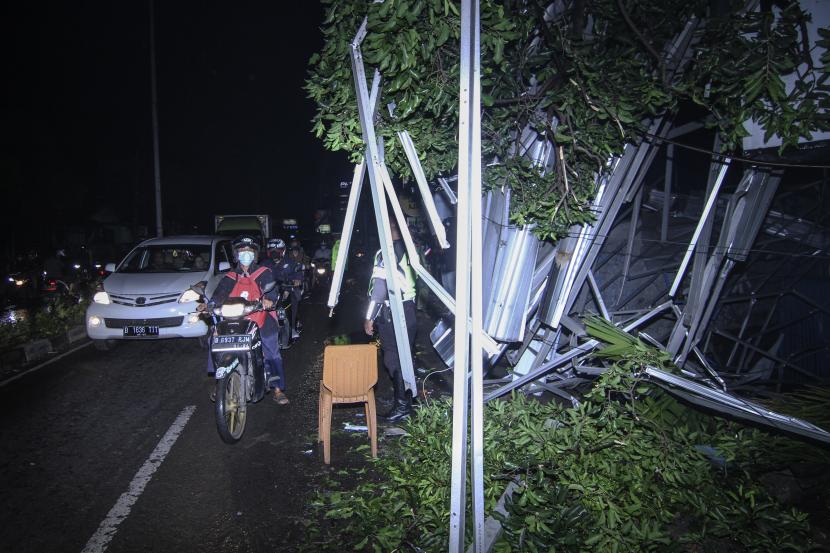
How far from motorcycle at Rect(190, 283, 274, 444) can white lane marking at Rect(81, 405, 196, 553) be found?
532mm

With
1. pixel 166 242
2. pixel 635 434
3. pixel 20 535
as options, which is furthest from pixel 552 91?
pixel 166 242

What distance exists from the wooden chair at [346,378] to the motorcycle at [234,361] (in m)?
1.08

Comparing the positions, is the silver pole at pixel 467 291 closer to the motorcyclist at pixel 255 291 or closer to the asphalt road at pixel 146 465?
the asphalt road at pixel 146 465

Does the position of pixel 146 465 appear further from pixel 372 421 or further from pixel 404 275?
pixel 404 275

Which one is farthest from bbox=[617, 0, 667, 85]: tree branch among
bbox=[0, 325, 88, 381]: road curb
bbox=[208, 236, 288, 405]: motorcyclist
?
bbox=[0, 325, 88, 381]: road curb

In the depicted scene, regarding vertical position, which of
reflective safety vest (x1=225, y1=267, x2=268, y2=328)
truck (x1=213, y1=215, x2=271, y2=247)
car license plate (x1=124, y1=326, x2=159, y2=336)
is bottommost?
car license plate (x1=124, y1=326, x2=159, y2=336)

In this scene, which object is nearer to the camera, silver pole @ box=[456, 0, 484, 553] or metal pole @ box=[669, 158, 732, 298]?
silver pole @ box=[456, 0, 484, 553]

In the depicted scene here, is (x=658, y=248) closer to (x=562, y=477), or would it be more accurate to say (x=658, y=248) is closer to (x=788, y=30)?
(x=788, y=30)

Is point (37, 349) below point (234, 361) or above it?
below

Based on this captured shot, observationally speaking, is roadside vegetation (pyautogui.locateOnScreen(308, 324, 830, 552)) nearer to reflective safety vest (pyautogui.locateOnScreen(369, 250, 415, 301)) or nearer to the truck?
reflective safety vest (pyautogui.locateOnScreen(369, 250, 415, 301))

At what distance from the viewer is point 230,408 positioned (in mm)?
4938

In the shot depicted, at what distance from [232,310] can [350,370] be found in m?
1.66

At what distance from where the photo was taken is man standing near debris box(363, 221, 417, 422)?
222 inches

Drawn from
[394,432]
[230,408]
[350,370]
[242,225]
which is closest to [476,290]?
[350,370]
